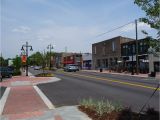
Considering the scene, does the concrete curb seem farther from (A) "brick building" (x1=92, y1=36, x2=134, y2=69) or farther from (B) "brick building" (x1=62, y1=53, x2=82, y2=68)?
(B) "brick building" (x1=62, y1=53, x2=82, y2=68)

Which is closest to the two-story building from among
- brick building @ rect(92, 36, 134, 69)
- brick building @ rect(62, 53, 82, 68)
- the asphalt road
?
brick building @ rect(92, 36, 134, 69)

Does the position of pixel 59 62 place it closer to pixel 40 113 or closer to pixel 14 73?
pixel 14 73

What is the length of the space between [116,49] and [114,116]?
70.4 meters

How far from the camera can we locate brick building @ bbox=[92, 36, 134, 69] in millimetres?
78625

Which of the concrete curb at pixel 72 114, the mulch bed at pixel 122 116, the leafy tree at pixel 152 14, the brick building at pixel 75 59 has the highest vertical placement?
the brick building at pixel 75 59

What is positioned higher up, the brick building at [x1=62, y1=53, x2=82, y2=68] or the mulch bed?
the brick building at [x1=62, y1=53, x2=82, y2=68]

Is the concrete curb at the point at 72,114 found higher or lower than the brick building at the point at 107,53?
lower

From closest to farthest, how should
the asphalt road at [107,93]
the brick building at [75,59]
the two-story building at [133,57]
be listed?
the asphalt road at [107,93]
the two-story building at [133,57]
the brick building at [75,59]

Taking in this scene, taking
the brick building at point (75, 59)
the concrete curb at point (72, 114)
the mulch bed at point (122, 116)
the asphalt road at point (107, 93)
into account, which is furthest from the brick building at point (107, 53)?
the mulch bed at point (122, 116)

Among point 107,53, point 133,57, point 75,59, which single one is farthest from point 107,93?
point 75,59

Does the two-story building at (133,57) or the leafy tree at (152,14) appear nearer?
the leafy tree at (152,14)

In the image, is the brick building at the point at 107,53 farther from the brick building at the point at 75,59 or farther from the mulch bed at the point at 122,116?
the mulch bed at the point at 122,116

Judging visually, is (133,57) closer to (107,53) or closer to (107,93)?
(107,53)

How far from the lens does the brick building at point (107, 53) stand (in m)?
78.6
